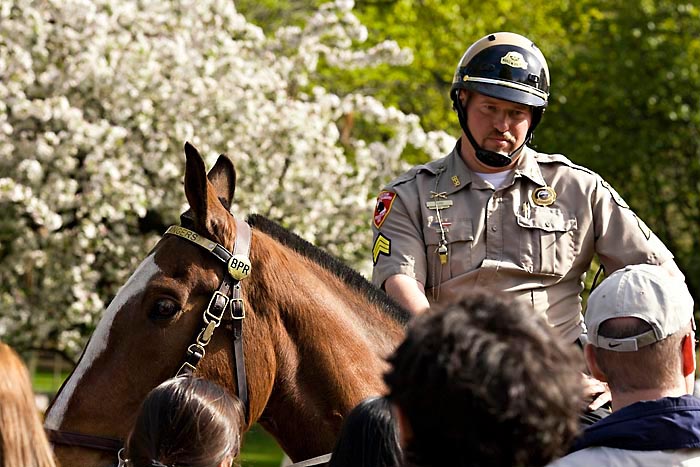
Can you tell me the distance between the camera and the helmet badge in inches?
171

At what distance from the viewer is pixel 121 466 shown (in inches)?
142

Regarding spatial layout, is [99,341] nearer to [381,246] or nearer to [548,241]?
[381,246]

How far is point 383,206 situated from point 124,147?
20.9 ft

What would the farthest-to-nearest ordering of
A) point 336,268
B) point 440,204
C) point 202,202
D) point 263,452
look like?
point 263,452 < point 440,204 < point 336,268 < point 202,202

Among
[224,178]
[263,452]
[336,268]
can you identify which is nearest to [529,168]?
[336,268]

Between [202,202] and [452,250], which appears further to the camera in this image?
[452,250]

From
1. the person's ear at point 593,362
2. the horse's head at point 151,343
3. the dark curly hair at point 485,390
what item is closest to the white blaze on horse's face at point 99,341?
the horse's head at point 151,343

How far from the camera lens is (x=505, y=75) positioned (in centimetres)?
435

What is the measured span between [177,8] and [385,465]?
9.40 meters

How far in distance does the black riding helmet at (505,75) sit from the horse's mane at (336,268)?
0.74m

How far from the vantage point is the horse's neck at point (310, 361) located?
12.6 feet

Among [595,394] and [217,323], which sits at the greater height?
[217,323]

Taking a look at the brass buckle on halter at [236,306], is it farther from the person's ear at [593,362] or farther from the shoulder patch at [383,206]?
the person's ear at [593,362]

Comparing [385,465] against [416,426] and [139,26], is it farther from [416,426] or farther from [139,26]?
[139,26]
